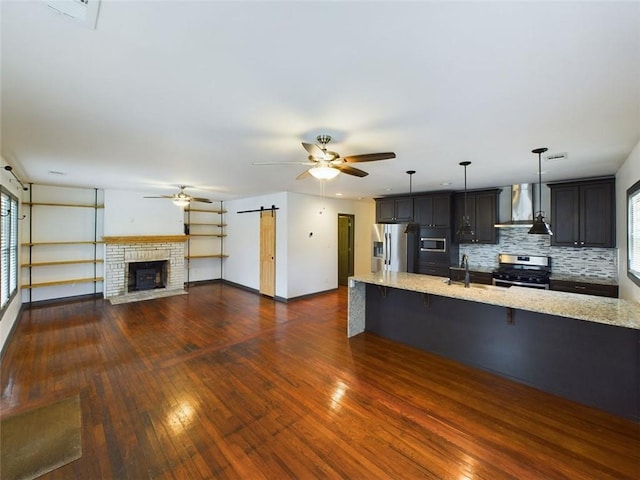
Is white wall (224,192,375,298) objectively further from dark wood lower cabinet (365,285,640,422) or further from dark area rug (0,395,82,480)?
dark area rug (0,395,82,480)

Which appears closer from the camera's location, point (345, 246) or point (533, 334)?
point (533, 334)

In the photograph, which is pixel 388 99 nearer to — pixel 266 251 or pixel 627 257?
pixel 627 257

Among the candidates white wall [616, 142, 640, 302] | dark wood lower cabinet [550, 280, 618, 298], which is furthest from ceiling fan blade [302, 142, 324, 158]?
dark wood lower cabinet [550, 280, 618, 298]

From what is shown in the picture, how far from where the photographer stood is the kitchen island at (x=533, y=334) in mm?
2539

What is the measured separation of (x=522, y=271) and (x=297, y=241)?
4.66 m

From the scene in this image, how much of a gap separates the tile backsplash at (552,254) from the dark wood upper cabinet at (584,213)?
14.2 inches

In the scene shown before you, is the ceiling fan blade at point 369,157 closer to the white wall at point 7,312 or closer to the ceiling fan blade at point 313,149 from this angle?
the ceiling fan blade at point 313,149

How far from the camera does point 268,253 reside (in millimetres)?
6961

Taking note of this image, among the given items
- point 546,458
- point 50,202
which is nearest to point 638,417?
point 546,458

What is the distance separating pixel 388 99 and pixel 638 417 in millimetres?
3478

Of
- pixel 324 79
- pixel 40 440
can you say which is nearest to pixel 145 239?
pixel 40 440

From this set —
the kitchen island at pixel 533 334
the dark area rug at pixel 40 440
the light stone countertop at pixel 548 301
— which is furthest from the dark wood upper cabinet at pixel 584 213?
the dark area rug at pixel 40 440

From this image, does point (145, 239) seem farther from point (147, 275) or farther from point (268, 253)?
point (268, 253)

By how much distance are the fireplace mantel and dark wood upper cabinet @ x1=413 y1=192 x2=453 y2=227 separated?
624 cm
